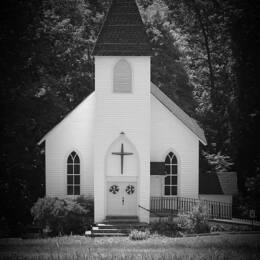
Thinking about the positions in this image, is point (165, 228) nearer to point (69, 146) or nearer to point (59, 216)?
point (59, 216)

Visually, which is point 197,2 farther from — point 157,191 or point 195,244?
point 195,244

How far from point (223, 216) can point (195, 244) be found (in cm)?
756

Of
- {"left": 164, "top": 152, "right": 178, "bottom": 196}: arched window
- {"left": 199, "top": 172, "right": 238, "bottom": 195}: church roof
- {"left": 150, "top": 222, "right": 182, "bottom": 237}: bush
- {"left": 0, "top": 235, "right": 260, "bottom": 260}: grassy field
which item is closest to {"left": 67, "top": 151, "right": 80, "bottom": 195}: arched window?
{"left": 164, "top": 152, "right": 178, "bottom": 196}: arched window

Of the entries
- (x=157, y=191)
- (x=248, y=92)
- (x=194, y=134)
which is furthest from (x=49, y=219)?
(x=248, y=92)

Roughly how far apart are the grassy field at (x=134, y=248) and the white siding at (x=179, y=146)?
20.4ft

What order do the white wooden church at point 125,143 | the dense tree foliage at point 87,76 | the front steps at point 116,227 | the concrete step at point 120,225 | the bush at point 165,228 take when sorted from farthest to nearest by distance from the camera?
the dense tree foliage at point 87,76 < the white wooden church at point 125,143 < the concrete step at point 120,225 < the bush at point 165,228 < the front steps at point 116,227

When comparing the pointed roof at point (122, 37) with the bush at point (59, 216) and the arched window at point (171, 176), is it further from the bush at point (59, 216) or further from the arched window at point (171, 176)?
the bush at point (59, 216)

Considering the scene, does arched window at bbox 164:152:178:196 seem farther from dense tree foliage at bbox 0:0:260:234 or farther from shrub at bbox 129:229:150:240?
shrub at bbox 129:229:150:240

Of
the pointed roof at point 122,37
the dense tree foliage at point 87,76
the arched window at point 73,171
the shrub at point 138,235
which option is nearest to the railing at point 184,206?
the dense tree foliage at point 87,76

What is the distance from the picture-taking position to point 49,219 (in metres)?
32.2

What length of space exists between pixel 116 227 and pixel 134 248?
5.35 m

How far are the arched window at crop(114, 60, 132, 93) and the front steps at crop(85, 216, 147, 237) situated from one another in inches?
254

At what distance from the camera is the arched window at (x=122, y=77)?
110ft

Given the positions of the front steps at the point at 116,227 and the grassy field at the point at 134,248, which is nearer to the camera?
the grassy field at the point at 134,248
